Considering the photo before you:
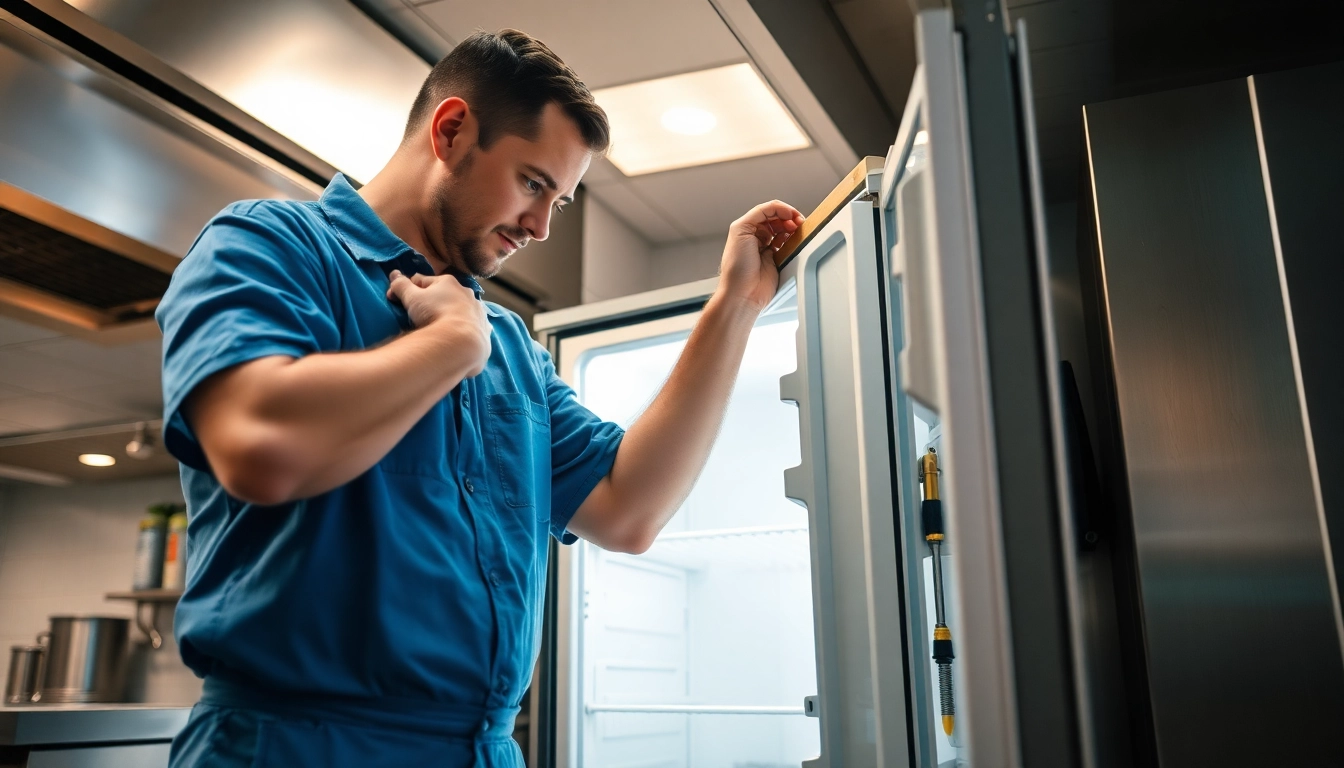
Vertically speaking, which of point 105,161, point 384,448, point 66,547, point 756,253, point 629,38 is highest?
point 629,38

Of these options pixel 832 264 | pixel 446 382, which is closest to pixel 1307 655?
pixel 832 264

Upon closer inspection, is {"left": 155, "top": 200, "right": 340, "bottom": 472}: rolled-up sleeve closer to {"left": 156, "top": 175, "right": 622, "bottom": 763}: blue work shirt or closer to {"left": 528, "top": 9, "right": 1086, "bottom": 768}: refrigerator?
{"left": 156, "top": 175, "right": 622, "bottom": 763}: blue work shirt

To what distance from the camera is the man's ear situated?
1253mm

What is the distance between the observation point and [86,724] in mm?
1906

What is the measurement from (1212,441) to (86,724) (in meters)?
1.95

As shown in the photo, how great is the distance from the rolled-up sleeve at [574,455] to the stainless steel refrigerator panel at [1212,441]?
2.26 feet

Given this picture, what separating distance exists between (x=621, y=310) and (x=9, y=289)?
1235 mm

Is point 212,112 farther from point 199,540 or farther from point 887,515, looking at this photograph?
point 887,515

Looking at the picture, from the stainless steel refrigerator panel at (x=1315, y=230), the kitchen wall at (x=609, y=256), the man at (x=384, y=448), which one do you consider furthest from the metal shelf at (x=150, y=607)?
the stainless steel refrigerator panel at (x=1315, y=230)

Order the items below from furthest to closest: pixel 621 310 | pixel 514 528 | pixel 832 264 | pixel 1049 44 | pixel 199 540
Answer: pixel 621 310 → pixel 1049 44 → pixel 832 264 → pixel 514 528 → pixel 199 540

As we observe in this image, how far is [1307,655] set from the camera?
1228mm

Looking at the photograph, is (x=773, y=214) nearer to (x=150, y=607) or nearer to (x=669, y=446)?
(x=669, y=446)

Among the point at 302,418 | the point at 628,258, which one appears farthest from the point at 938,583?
the point at 628,258

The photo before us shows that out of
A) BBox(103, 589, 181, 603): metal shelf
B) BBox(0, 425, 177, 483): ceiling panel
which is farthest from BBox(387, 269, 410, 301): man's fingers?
BBox(103, 589, 181, 603): metal shelf
